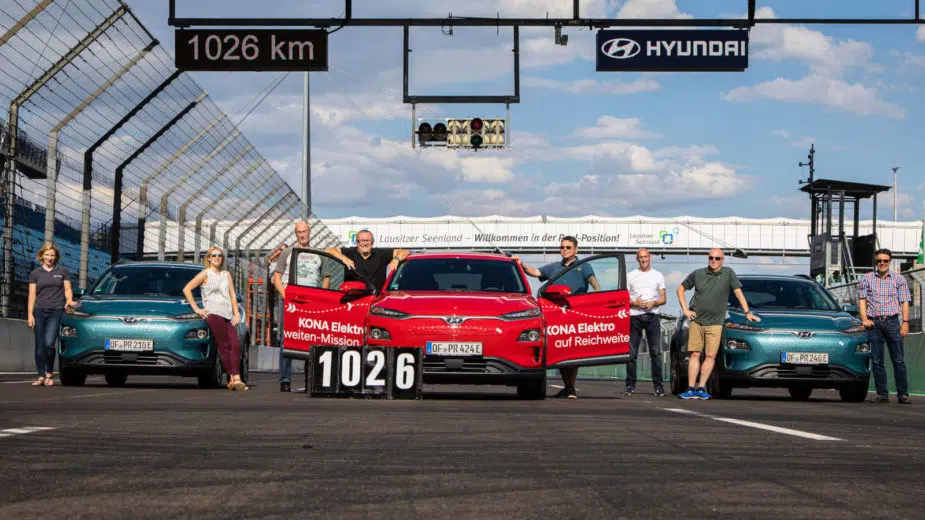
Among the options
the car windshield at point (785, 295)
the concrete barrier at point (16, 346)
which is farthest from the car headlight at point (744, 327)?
the concrete barrier at point (16, 346)

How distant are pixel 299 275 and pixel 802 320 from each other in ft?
17.5

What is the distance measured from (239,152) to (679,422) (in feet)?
45.2

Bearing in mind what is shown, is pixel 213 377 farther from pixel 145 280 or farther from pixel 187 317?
pixel 145 280

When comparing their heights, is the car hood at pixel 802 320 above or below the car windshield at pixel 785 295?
below

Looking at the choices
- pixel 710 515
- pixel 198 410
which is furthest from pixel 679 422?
pixel 710 515

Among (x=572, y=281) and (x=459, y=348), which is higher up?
(x=572, y=281)

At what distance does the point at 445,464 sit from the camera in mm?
5918

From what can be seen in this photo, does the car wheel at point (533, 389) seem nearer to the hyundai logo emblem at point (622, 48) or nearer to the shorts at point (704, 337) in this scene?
the shorts at point (704, 337)

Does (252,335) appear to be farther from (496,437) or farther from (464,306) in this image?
(496,437)

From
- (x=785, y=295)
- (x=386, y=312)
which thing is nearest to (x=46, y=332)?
(x=386, y=312)

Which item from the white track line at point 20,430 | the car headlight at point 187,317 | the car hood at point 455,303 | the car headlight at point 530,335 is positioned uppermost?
the car hood at point 455,303

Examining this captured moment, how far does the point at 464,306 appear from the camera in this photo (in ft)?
42.0

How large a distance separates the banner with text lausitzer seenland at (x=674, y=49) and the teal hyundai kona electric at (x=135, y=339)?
893 centimetres

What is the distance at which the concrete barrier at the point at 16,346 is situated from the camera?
60.3ft
